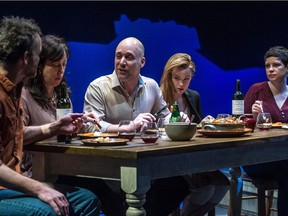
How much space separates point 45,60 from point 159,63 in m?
2.62

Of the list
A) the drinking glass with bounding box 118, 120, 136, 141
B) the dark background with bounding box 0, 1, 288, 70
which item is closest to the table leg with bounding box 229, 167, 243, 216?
the drinking glass with bounding box 118, 120, 136, 141

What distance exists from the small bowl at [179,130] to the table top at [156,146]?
0.03 m

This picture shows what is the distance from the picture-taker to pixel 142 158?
2.25m

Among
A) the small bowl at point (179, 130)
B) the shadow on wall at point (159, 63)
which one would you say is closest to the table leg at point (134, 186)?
the small bowl at point (179, 130)

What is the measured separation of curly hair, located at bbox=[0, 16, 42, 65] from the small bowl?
0.71 metres

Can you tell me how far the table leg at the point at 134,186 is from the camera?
87.7 inches

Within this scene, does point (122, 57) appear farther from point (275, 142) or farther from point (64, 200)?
point (64, 200)

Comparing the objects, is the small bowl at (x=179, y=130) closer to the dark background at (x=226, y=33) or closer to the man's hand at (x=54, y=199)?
the man's hand at (x=54, y=199)

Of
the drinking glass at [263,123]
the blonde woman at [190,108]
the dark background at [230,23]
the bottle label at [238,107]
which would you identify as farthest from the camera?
the dark background at [230,23]

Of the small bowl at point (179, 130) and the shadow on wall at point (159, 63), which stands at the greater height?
the shadow on wall at point (159, 63)

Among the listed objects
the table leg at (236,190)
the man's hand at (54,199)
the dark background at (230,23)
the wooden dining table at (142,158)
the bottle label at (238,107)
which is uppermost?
the dark background at (230,23)

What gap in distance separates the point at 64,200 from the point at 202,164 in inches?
25.4

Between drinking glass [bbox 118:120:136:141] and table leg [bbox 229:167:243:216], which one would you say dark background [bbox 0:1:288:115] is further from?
drinking glass [bbox 118:120:136:141]

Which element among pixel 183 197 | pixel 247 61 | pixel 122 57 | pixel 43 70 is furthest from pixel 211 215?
pixel 247 61
